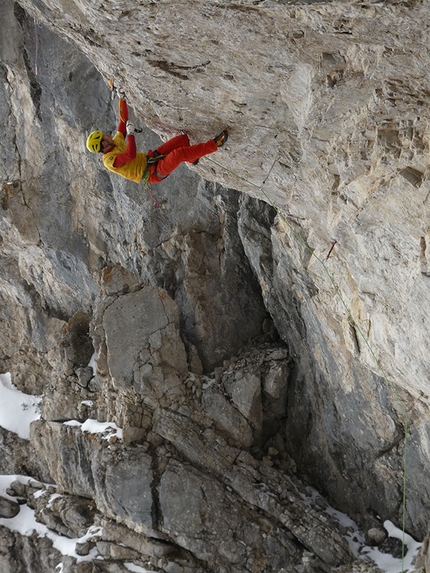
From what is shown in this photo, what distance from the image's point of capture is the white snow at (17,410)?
13.9 meters

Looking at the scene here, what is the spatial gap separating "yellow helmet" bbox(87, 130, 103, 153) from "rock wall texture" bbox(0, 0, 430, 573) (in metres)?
0.77

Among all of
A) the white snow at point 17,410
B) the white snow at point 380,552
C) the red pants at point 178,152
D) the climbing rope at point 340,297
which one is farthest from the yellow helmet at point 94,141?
the white snow at point 17,410

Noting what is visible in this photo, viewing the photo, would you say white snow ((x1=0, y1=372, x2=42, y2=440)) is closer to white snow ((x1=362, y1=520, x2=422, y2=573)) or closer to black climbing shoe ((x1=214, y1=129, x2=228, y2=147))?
white snow ((x1=362, y1=520, x2=422, y2=573))

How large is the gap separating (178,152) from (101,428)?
265 inches

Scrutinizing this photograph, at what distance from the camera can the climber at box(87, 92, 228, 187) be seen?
275 inches

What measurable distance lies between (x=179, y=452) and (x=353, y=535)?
3.46m

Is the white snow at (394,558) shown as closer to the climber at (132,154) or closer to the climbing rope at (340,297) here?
the climbing rope at (340,297)

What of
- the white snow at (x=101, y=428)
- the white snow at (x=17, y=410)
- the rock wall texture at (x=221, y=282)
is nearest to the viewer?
the rock wall texture at (x=221, y=282)

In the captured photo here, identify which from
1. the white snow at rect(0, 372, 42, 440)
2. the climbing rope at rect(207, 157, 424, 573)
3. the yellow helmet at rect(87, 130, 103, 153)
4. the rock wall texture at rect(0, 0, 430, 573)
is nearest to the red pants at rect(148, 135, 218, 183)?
the rock wall texture at rect(0, 0, 430, 573)

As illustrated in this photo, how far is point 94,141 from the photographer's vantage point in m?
7.41

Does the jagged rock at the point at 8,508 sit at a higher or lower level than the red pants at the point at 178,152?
lower

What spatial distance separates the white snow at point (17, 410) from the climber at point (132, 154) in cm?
825

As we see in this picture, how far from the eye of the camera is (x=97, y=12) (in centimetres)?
479

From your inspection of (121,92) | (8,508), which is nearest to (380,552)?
(8,508)
